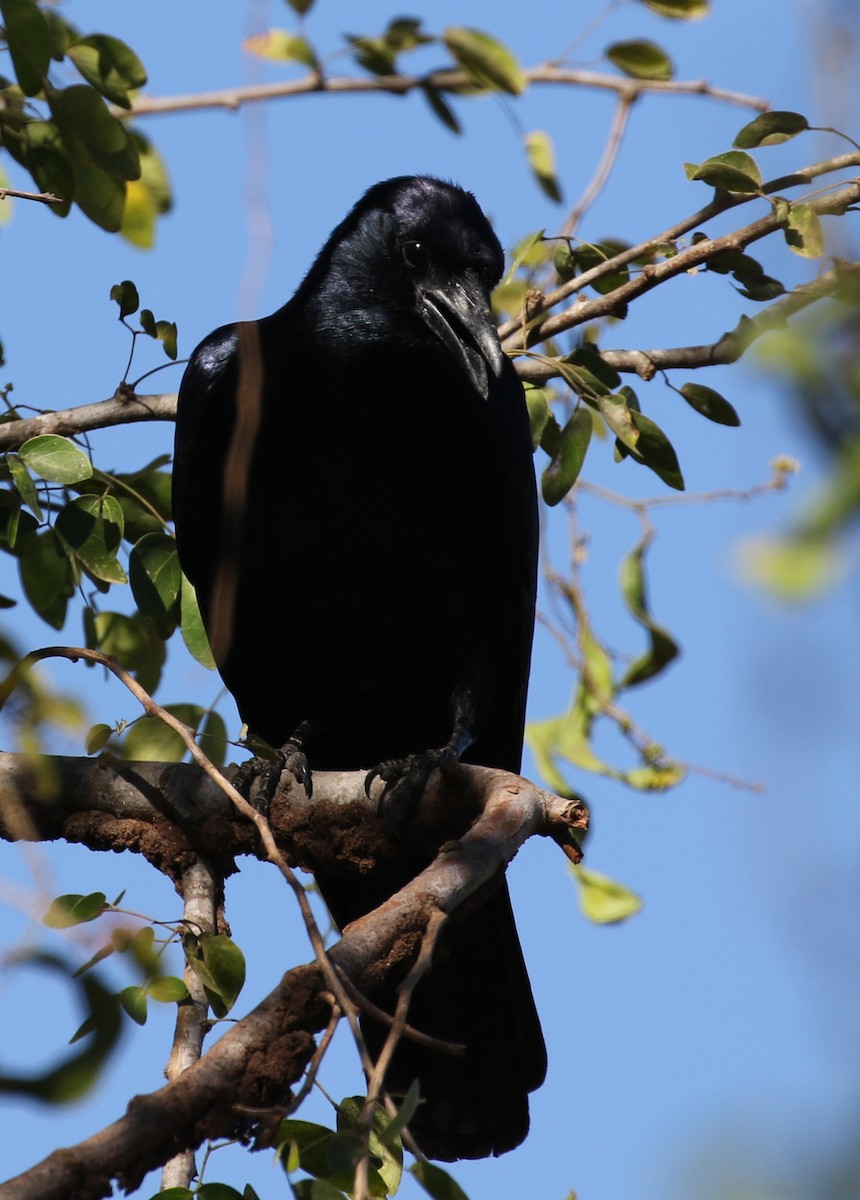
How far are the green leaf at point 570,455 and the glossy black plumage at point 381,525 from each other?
0.59 m

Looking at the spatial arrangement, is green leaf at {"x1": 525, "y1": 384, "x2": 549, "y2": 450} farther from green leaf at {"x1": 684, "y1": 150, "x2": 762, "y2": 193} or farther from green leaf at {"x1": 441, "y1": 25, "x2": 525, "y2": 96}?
green leaf at {"x1": 441, "y1": 25, "x2": 525, "y2": 96}

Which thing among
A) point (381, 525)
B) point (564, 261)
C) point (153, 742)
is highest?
point (564, 261)

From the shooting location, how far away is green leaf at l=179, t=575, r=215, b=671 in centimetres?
426

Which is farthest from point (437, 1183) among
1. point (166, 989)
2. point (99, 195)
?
point (99, 195)

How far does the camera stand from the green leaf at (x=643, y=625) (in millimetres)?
4508

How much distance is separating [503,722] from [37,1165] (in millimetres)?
3345

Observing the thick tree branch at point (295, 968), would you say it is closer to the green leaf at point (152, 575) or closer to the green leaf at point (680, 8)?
the green leaf at point (152, 575)

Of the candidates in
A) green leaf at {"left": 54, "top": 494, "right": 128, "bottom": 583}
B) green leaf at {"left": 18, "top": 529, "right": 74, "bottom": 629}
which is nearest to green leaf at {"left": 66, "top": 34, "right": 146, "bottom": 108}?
green leaf at {"left": 54, "top": 494, "right": 128, "bottom": 583}

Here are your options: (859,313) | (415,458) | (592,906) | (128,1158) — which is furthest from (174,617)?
(859,313)

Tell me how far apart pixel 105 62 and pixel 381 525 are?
1.80m

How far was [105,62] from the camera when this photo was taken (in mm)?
3473

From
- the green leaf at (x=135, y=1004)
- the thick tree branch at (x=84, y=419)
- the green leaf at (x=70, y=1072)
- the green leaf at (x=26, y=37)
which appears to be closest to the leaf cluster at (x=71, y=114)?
the green leaf at (x=26, y=37)

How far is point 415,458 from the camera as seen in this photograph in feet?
15.8

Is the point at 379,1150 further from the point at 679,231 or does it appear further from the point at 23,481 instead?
the point at 679,231
